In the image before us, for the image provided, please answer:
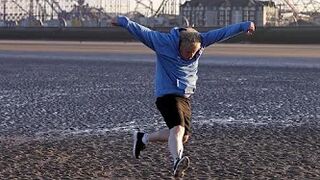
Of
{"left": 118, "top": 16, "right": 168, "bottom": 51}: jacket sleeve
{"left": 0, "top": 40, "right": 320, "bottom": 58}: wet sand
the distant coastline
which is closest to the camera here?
{"left": 118, "top": 16, "right": 168, "bottom": 51}: jacket sleeve

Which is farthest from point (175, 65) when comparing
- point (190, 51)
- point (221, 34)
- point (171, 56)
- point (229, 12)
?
point (229, 12)

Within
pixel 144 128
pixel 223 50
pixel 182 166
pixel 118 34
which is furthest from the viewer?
pixel 118 34

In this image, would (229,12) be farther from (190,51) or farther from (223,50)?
(190,51)

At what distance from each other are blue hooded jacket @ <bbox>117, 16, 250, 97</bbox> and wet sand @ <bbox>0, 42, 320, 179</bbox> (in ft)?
2.37

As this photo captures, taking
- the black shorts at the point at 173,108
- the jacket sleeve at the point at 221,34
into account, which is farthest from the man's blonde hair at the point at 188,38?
the black shorts at the point at 173,108

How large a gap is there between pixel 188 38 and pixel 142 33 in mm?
387

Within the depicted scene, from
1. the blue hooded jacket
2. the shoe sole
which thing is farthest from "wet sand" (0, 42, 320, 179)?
the blue hooded jacket

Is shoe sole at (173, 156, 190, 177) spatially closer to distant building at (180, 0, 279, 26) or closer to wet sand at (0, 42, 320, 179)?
wet sand at (0, 42, 320, 179)

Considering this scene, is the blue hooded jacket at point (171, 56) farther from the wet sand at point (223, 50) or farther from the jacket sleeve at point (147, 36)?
the wet sand at point (223, 50)

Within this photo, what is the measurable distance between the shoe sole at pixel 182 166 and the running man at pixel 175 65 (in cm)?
1

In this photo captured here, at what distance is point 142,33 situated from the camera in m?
6.09

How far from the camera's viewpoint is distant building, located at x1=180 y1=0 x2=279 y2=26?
299ft

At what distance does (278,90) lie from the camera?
51.1ft

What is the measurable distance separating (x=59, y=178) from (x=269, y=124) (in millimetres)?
4439
